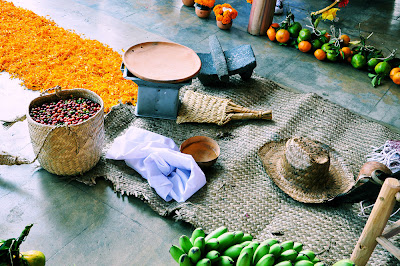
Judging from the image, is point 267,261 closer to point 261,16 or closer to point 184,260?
point 184,260

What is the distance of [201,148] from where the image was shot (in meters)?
3.38

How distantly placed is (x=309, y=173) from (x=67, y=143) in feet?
6.29

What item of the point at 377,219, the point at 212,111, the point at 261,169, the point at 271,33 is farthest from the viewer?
the point at 271,33

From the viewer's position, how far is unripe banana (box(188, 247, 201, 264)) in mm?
1855

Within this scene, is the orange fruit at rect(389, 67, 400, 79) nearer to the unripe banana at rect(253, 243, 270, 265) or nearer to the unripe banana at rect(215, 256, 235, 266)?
the unripe banana at rect(253, 243, 270, 265)

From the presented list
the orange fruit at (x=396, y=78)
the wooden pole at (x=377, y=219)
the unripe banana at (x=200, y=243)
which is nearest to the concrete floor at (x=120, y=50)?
the orange fruit at (x=396, y=78)

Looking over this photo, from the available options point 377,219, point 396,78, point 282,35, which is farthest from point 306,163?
point 282,35

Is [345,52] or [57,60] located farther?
[345,52]

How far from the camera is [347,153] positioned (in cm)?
355

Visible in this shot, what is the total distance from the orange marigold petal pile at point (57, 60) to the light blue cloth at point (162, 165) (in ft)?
2.73

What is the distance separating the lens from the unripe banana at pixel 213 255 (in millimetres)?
1870

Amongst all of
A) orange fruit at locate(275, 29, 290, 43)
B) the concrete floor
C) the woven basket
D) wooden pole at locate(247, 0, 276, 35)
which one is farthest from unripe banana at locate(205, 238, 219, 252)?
wooden pole at locate(247, 0, 276, 35)

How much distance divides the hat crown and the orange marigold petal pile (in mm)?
1904

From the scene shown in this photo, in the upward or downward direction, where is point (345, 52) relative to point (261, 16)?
downward
